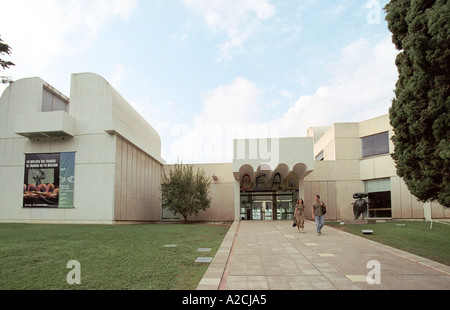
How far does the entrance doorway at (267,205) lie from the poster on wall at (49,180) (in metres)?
13.7

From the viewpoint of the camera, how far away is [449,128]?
7395 mm

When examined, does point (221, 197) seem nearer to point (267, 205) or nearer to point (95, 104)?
point (267, 205)

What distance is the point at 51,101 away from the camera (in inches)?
862

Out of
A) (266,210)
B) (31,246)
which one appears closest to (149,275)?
(31,246)

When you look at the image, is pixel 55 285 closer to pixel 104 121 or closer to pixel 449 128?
pixel 449 128

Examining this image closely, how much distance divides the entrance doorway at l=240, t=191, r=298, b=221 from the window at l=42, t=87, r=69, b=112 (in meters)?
15.5

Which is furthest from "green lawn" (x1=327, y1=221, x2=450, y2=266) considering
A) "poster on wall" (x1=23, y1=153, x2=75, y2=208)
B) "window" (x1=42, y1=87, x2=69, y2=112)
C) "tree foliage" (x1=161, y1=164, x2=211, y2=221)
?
"window" (x1=42, y1=87, x2=69, y2=112)

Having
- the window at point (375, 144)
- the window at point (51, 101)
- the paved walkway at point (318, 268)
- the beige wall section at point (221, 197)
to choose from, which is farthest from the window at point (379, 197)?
the window at point (51, 101)

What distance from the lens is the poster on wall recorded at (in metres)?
19.6

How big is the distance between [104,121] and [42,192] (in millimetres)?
5736

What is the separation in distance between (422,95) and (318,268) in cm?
488

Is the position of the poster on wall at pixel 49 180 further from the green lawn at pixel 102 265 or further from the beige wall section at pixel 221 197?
the beige wall section at pixel 221 197

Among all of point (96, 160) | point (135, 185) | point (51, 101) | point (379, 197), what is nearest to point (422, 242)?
point (379, 197)

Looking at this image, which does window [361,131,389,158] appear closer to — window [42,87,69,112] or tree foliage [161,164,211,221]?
tree foliage [161,164,211,221]
